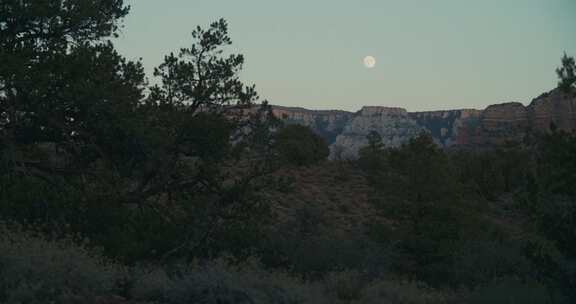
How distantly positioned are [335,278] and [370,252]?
7.91 metres

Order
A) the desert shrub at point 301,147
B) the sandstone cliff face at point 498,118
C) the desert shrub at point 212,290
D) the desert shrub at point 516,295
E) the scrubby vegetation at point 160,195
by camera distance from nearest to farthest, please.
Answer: the desert shrub at point 212,290 → the scrubby vegetation at point 160,195 → the desert shrub at point 516,295 → the desert shrub at point 301,147 → the sandstone cliff face at point 498,118

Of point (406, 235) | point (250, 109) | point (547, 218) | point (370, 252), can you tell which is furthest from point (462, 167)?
point (547, 218)

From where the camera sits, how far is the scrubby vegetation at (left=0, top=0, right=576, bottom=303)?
1038 cm

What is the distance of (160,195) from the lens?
701 inches

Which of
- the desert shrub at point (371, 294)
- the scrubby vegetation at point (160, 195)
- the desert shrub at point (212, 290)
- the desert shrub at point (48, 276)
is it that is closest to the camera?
the desert shrub at point (48, 276)

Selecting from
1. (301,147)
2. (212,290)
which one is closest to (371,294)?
(212,290)

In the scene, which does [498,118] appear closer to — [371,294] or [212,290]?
[371,294]

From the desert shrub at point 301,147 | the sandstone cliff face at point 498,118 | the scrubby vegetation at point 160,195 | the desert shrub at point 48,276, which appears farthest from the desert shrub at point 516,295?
the sandstone cliff face at point 498,118

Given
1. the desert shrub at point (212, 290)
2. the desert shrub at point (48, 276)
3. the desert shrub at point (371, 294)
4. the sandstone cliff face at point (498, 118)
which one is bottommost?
the desert shrub at point (371, 294)

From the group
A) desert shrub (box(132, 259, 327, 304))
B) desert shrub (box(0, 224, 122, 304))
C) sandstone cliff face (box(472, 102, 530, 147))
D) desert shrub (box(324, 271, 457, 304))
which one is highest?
sandstone cliff face (box(472, 102, 530, 147))

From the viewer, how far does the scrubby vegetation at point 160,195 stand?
10383mm

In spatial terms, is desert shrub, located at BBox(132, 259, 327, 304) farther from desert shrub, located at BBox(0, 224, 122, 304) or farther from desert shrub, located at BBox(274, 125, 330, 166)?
desert shrub, located at BBox(274, 125, 330, 166)

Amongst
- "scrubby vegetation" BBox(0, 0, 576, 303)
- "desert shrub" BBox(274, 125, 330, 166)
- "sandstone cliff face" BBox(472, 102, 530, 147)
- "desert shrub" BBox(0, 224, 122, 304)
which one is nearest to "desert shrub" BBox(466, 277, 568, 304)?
"scrubby vegetation" BBox(0, 0, 576, 303)

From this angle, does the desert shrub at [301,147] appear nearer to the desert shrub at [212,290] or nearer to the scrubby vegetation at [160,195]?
the scrubby vegetation at [160,195]
